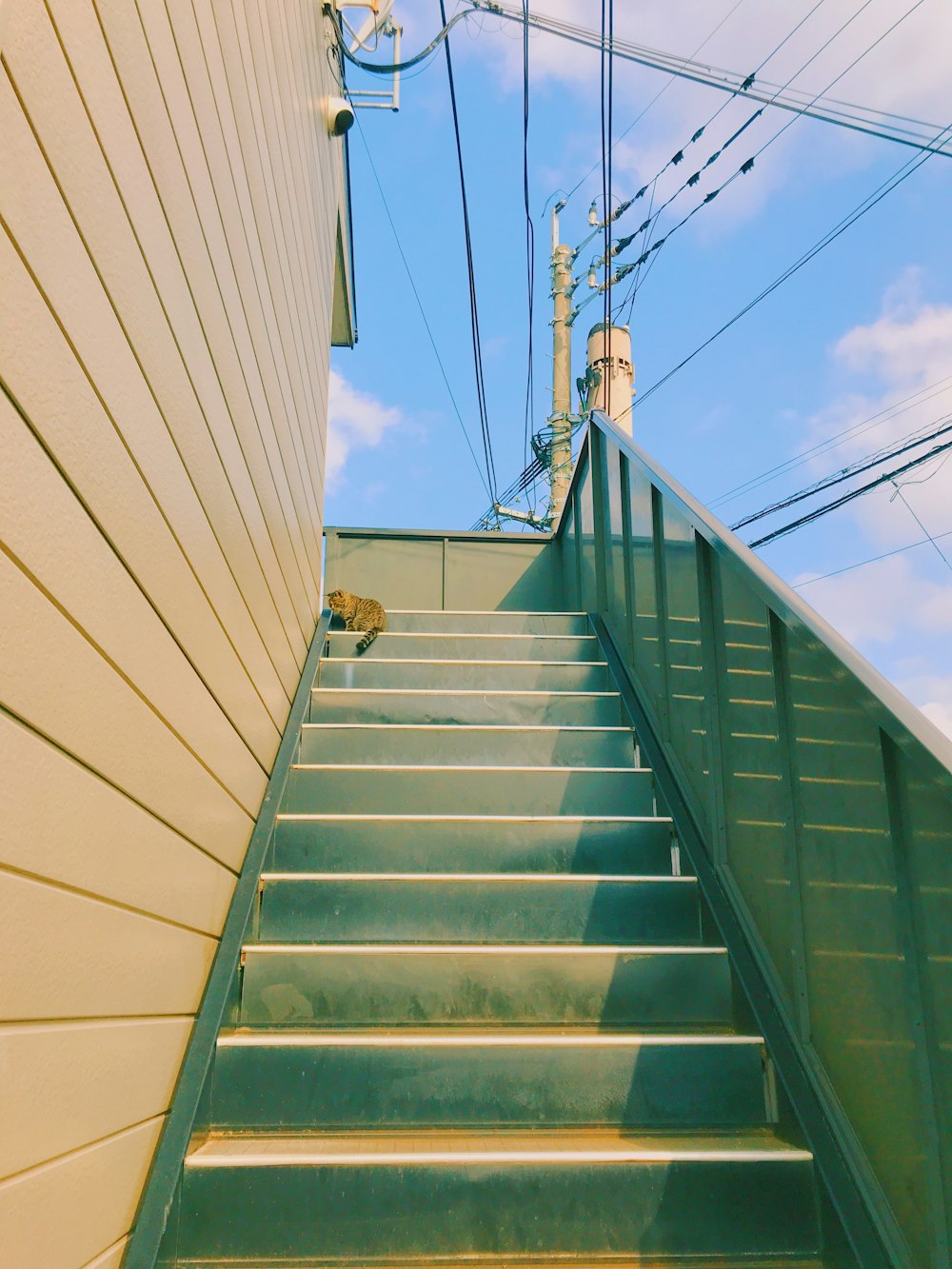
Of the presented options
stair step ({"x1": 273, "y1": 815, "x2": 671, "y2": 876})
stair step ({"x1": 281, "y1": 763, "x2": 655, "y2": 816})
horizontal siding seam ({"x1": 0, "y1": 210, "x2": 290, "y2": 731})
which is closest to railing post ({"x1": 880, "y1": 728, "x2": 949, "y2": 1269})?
stair step ({"x1": 273, "y1": 815, "x2": 671, "y2": 876})

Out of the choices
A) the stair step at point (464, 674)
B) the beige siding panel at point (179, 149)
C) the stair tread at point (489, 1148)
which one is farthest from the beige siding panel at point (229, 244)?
the stair tread at point (489, 1148)

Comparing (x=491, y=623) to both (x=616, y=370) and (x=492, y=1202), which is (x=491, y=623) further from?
(x=616, y=370)

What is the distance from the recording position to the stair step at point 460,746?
317 centimetres

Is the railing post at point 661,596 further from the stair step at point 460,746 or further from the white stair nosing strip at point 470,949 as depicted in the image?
the white stair nosing strip at point 470,949

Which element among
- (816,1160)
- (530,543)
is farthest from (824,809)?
(530,543)

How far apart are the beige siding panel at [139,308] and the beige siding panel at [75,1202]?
45.1 inches

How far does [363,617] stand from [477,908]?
6.98 feet

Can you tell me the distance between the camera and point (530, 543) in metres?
6.59

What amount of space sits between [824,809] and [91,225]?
1591 mm

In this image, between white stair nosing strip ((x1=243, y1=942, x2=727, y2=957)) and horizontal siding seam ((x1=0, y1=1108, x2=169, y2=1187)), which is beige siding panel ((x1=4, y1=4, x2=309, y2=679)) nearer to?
white stair nosing strip ((x1=243, y1=942, x2=727, y2=957))

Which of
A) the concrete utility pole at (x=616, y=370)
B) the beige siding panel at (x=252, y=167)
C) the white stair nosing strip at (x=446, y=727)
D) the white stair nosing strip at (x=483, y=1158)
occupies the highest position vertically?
the concrete utility pole at (x=616, y=370)

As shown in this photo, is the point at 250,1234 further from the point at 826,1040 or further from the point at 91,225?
the point at 91,225

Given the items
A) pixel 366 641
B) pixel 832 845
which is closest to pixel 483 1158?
pixel 832 845

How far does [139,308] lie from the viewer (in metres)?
1.43
